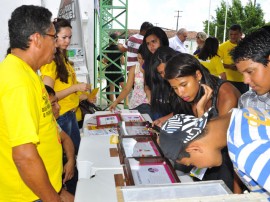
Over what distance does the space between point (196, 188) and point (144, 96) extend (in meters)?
1.84

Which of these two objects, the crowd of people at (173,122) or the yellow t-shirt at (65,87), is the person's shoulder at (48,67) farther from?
the crowd of people at (173,122)

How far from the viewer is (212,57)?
3953 mm

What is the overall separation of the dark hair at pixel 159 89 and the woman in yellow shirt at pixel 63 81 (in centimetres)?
53

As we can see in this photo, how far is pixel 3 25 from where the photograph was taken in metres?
2.22

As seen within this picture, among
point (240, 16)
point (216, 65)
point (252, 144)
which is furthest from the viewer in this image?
point (240, 16)

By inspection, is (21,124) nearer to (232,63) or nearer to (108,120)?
(108,120)

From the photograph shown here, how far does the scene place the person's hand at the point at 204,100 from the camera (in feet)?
5.64

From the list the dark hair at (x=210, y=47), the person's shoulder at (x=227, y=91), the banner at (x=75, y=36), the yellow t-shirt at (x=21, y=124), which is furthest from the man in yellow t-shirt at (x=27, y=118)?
the dark hair at (x=210, y=47)

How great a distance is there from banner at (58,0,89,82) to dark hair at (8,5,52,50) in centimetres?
273

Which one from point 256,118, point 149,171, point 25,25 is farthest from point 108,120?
point 256,118

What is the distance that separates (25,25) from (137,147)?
0.88 m

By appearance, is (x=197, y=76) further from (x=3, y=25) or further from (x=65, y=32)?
(x=3, y=25)

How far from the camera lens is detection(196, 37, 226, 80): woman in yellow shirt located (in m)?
3.85

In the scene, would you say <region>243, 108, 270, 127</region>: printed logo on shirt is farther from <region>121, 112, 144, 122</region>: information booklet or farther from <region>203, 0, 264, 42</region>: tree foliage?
<region>203, 0, 264, 42</region>: tree foliage
